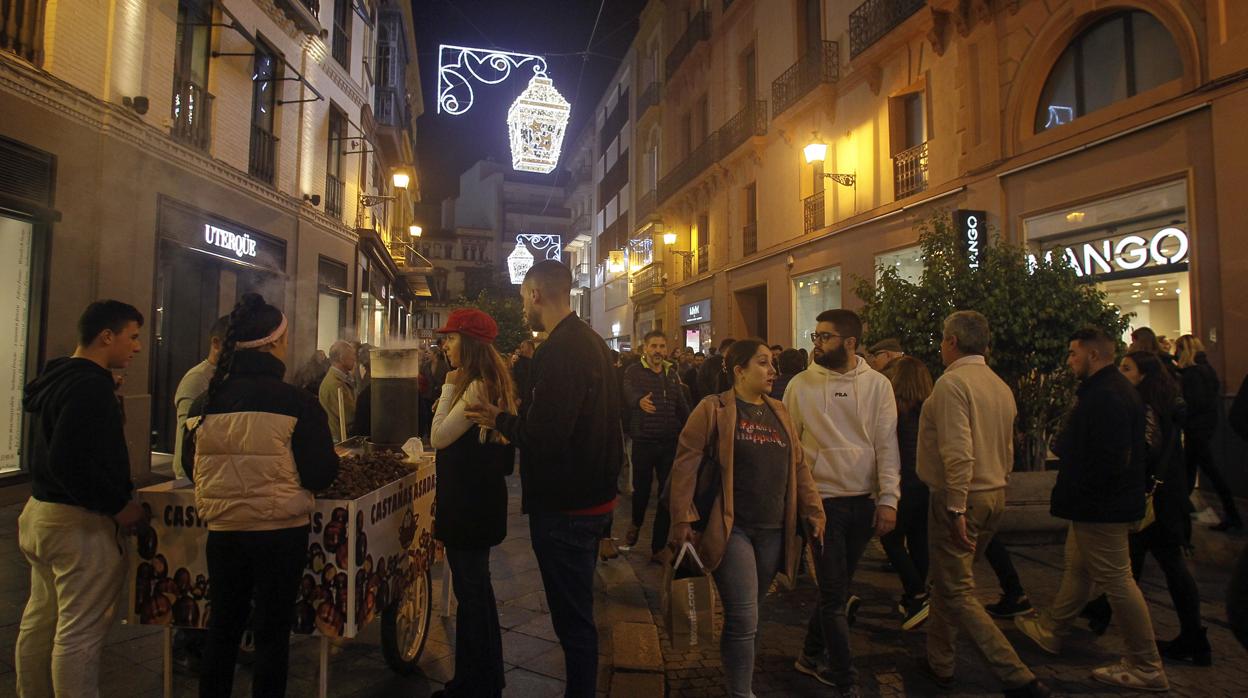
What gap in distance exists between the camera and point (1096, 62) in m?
9.71

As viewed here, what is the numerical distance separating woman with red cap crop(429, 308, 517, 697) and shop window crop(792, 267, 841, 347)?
1386cm

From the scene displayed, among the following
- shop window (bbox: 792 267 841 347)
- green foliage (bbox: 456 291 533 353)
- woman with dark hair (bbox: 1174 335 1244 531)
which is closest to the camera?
woman with dark hair (bbox: 1174 335 1244 531)

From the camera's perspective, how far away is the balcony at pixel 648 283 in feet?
90.4

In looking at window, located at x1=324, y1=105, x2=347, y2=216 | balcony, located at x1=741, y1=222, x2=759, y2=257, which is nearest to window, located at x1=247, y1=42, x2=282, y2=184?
window, located at x1=324, y1=105, x2=347, y2=216

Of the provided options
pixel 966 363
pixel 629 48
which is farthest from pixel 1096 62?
pixel 629 48

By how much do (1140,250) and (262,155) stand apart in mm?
14789

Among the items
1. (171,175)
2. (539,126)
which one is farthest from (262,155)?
(539,126)

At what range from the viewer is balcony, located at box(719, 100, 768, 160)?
18.7m

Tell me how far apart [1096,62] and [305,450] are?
38.8 ft

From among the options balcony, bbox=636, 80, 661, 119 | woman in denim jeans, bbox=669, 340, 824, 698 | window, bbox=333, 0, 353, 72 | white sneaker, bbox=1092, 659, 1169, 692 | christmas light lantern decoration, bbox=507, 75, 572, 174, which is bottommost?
white sneaker, bbox=1092, 659, 1169, 692

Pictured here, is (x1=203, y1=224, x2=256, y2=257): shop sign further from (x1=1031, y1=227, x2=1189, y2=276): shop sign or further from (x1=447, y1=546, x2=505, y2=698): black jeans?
(x1=1031, y1=227, x2=1189, y2=276): shop sign

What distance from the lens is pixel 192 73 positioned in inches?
422

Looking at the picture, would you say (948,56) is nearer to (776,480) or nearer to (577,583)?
(776,480)

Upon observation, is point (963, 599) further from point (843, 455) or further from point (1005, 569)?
point (1005, 569)
